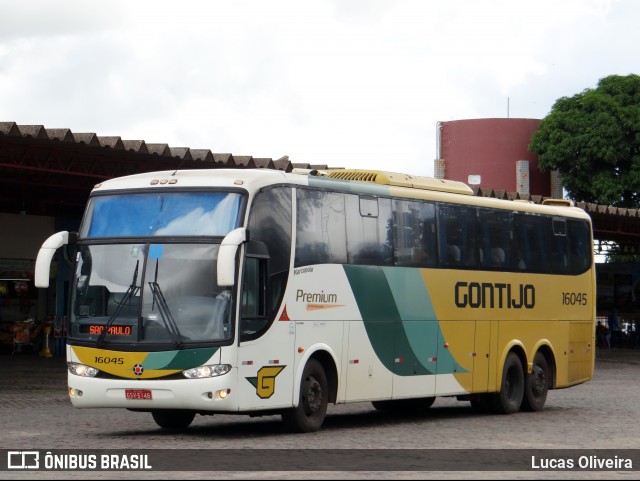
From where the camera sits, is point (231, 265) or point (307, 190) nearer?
point (231, 265)

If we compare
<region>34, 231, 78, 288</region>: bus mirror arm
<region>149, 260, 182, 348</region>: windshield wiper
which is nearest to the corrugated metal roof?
<region>34, 231, 78, 288</region>: bus mirror arm

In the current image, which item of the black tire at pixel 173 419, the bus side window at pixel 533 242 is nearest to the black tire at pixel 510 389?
the bus side window at pixel 533 242

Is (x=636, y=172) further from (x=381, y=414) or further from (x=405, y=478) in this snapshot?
(x=405, y=478)

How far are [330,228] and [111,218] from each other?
288 cm

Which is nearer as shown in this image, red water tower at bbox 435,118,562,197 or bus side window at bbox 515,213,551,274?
bus side window at bbox 515,213,551,274

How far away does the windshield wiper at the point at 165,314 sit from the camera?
1571 centimetres

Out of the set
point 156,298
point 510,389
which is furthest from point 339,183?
point 510,389

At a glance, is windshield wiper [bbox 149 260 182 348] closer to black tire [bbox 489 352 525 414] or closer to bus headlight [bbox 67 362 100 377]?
bus headlight [bbox 67 362 100 377]

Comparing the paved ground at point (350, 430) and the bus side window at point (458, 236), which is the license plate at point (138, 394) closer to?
the paved ground at point (350, 430)

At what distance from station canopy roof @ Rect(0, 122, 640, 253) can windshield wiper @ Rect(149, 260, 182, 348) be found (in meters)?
10.3

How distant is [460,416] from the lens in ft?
70.2

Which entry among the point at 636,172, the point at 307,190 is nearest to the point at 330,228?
the point at 307,190

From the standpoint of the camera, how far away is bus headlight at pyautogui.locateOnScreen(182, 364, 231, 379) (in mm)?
15602

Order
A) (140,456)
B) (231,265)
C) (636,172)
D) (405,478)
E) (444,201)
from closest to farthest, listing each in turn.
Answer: (405,478) → (140,456) → (231,265) → (444,201) → (636,172)
